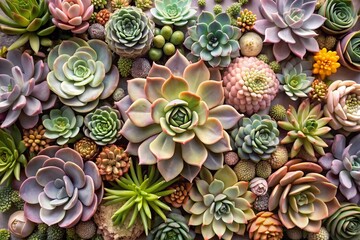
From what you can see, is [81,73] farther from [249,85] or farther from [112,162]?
[249,85]

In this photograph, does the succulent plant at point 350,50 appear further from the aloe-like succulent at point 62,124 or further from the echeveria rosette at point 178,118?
the aloe-like succulent at point 62,124

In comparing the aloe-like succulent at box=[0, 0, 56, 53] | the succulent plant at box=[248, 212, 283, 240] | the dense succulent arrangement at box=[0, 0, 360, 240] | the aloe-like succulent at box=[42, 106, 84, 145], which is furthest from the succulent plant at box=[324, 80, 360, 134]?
the aloe-like succulent at box=[0, 0, 56, 53]

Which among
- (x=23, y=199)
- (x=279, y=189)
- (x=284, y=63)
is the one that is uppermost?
(x=284, y=63)

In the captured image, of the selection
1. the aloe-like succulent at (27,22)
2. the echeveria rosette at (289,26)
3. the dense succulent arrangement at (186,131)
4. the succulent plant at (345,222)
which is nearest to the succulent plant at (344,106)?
the dense succulent arrangement at (186,131)

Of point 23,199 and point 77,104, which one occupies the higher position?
point 77,104

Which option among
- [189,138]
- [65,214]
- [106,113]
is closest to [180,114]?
[189,138]

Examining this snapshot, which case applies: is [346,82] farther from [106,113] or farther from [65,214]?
[65,214]

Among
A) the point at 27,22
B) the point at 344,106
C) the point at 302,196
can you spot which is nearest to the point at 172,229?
the point at 302,196
